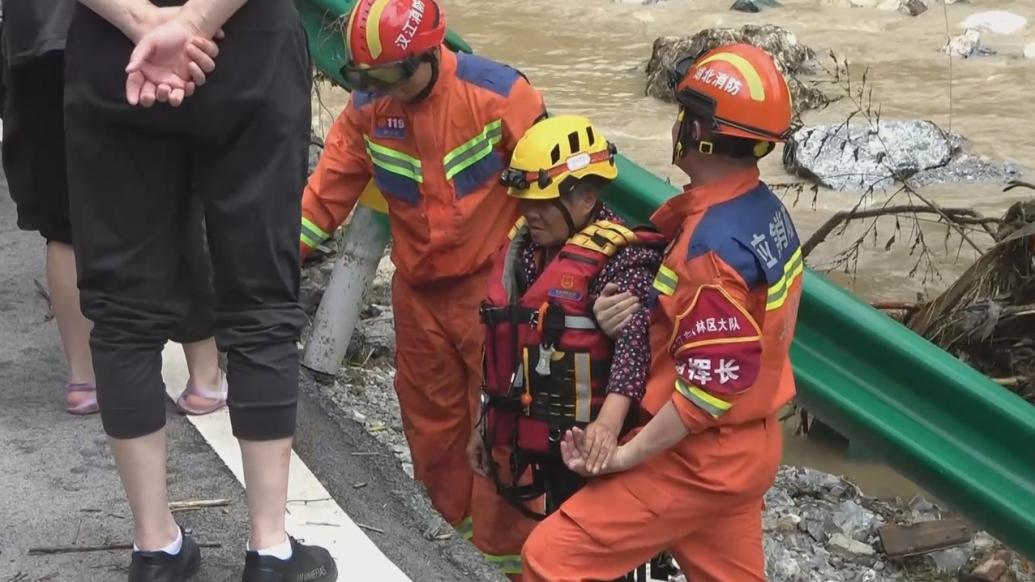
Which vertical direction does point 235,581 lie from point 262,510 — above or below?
below

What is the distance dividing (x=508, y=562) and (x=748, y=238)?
4.49 ft

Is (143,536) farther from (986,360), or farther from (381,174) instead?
(986,360)

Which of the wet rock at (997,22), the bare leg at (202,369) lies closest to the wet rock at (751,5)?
the wet rock at (997,22)

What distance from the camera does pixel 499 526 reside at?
410 cm

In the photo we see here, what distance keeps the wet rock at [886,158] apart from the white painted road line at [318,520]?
21.3ft

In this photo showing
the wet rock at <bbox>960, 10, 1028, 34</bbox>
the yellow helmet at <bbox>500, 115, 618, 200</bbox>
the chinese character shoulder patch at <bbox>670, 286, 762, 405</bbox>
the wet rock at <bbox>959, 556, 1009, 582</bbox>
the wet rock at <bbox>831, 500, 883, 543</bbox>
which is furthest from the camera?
the wet rock at <bbox>960, 10, 1028, 34</bbox>

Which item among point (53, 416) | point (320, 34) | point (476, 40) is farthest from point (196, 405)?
point (476, 40)

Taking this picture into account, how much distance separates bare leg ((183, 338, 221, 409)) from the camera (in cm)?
390

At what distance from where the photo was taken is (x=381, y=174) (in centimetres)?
431

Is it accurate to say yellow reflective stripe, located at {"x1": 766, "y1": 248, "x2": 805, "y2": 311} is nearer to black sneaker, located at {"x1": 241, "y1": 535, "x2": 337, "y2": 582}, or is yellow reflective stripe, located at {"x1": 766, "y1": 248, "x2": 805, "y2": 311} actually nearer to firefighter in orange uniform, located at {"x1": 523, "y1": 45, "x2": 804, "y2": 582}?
firefighter in orange uniform, located at {"x1": 523, "y1": 45, "x2": 804, "y2": 582}

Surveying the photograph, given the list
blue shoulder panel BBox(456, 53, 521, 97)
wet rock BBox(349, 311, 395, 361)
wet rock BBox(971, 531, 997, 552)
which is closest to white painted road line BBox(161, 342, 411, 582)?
blue shoulder panel BBox(456, 53, 521, 97)

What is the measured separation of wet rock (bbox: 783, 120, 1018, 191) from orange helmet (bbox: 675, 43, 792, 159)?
640 centimetres

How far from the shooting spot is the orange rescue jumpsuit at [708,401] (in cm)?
318

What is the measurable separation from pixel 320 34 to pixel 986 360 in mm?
2651
